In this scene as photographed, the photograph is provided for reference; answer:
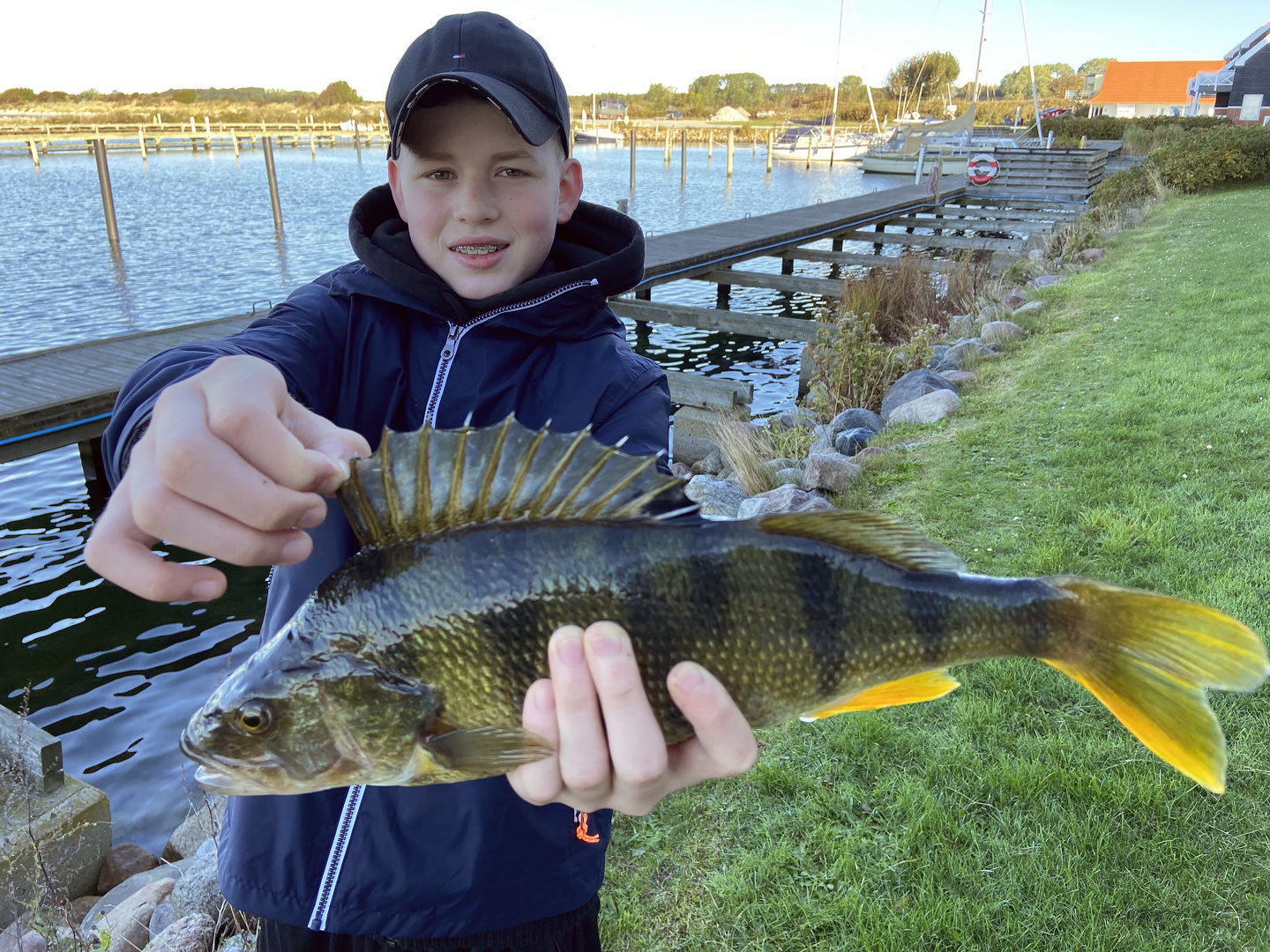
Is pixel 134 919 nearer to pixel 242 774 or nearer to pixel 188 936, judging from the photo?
pixel 188 936

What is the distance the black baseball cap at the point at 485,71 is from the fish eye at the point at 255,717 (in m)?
1.50

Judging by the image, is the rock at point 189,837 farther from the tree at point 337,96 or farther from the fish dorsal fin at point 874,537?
the tree at point 337,96

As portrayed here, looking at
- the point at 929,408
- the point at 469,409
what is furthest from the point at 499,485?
the point at 929,408

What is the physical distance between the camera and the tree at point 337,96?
11512cm

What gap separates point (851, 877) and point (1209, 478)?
4.53 meters

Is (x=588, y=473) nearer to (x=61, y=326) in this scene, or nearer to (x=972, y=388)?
(x=972, y=388)

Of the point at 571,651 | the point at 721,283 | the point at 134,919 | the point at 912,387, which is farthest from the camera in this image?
the point at 721,283

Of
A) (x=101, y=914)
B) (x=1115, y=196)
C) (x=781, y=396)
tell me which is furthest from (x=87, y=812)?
(x=1115, y=196)

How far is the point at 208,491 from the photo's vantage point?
117cm

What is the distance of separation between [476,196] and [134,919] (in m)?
4.31

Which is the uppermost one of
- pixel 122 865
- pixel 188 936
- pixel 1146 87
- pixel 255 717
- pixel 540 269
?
pixel 1146 87

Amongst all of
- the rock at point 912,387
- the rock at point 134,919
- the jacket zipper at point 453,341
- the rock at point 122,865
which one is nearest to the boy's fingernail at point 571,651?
the jacket zipper at point 453,341

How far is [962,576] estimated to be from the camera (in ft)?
5.56

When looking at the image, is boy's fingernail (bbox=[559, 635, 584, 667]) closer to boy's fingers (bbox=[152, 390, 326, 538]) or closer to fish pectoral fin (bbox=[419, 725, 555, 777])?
fish pectoral fin (bbox=[419, 725, 555, 777])
